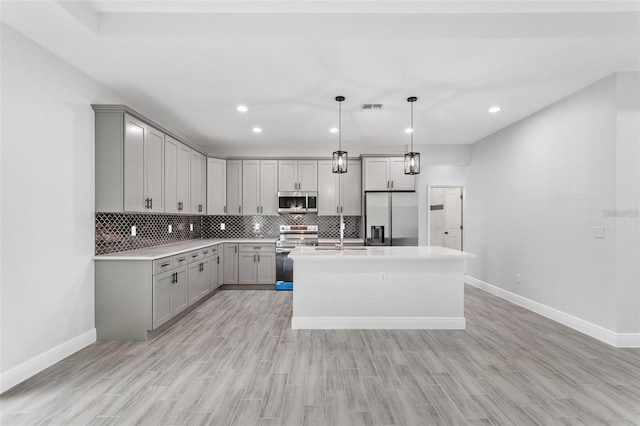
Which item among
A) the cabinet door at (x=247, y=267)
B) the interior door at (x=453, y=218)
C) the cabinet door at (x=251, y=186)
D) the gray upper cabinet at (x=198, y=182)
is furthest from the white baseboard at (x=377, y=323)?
the interior door at (x=453, y=218)

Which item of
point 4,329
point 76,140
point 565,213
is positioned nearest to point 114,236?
point 76,140

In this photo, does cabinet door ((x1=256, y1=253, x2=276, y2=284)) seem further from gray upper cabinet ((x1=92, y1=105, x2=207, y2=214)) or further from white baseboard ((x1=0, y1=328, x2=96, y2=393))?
white baseboard ((x1=0, y1=328, x2=96, y2=393))

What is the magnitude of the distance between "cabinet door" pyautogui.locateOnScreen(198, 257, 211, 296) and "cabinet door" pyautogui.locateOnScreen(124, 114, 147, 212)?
1.35 metres

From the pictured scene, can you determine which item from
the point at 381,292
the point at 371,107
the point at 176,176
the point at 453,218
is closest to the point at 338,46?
the point at 371,107

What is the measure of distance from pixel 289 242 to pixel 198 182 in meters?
1.92

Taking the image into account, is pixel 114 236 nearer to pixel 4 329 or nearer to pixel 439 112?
pixel 4 329

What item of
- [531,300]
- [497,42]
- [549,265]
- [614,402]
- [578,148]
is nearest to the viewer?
[614,402]

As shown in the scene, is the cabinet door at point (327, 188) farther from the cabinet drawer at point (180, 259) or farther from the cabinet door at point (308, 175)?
the cabinet drawer at point (180, 259)

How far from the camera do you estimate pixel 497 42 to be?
2553mm

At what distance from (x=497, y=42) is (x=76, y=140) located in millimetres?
3974

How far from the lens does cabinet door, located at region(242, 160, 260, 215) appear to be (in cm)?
598

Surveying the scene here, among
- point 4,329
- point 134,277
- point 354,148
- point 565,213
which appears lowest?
point 4,329

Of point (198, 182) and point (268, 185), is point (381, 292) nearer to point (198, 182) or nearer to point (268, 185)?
point (268, 185)

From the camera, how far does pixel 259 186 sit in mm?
5988
